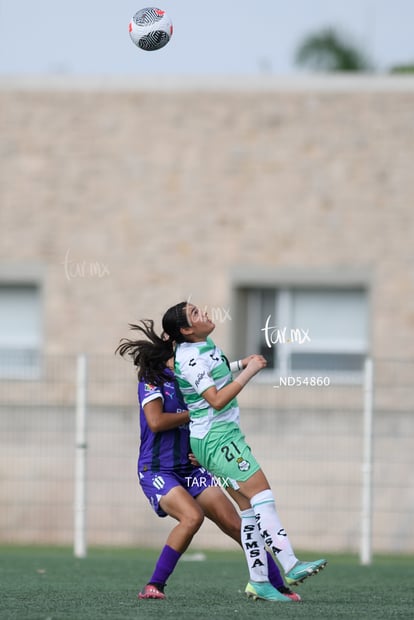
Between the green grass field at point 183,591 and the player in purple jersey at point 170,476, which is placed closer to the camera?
the green grass field at point 183,591

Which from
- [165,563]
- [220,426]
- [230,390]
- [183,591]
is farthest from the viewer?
[183,591]

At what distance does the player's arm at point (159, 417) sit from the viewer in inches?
335

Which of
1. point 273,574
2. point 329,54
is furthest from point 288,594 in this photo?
point 329,54

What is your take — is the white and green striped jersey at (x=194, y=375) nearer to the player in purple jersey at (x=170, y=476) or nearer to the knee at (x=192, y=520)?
the player in purple jersey at (x=170, y=476)

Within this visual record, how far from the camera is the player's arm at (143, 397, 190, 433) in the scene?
8.51 m

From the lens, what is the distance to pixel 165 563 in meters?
8.50

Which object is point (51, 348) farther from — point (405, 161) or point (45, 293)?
point (405, 161)

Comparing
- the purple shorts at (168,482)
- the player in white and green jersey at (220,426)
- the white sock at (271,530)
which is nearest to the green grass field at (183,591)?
the white sock at (271,530)

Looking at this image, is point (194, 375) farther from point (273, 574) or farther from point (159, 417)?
point (273, 574)

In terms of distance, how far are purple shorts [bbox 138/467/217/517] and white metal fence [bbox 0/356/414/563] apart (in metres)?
6.10

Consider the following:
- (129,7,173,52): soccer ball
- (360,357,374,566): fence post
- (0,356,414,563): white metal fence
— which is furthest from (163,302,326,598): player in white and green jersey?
(0,356,414,563): white metal fence

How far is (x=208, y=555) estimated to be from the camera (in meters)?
15.6

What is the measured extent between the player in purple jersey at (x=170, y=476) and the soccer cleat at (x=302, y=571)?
0.98 ft

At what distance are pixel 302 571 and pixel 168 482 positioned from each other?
3.30 ft
